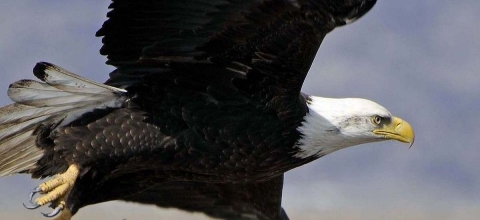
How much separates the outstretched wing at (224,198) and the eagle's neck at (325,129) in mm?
1453

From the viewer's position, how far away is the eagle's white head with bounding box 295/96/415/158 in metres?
8.84

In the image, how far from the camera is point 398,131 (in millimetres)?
9266

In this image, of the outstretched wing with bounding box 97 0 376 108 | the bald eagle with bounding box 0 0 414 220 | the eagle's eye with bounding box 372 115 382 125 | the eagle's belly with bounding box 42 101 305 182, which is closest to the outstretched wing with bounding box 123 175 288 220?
the bald eagle with bounding box 0 0 414 220

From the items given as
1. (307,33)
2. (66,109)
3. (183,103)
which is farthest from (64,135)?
(307,33)

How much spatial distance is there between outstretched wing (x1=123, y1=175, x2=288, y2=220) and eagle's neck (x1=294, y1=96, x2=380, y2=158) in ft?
4.77

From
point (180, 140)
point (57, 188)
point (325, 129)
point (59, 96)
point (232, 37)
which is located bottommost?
point (57, 188)

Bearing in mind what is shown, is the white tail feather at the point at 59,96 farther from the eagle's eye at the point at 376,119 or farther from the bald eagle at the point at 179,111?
the eagle's eye at the point at 376,119

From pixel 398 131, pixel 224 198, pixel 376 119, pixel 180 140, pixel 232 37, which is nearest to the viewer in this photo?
pixel 232 37

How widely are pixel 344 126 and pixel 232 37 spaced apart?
1.06m

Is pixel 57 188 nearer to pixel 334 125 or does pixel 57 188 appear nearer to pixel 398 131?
pixel 334 125

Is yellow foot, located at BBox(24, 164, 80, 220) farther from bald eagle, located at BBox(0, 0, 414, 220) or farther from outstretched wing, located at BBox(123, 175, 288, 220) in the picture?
outstretched wing, located at BBox(123, 175, 288, 220)

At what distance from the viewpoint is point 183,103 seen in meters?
8.78

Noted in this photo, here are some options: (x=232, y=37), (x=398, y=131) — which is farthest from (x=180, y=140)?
(x=398, y=131)

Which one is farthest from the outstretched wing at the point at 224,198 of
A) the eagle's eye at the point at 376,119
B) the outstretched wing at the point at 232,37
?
the outstretched wing at the point at 232,37
